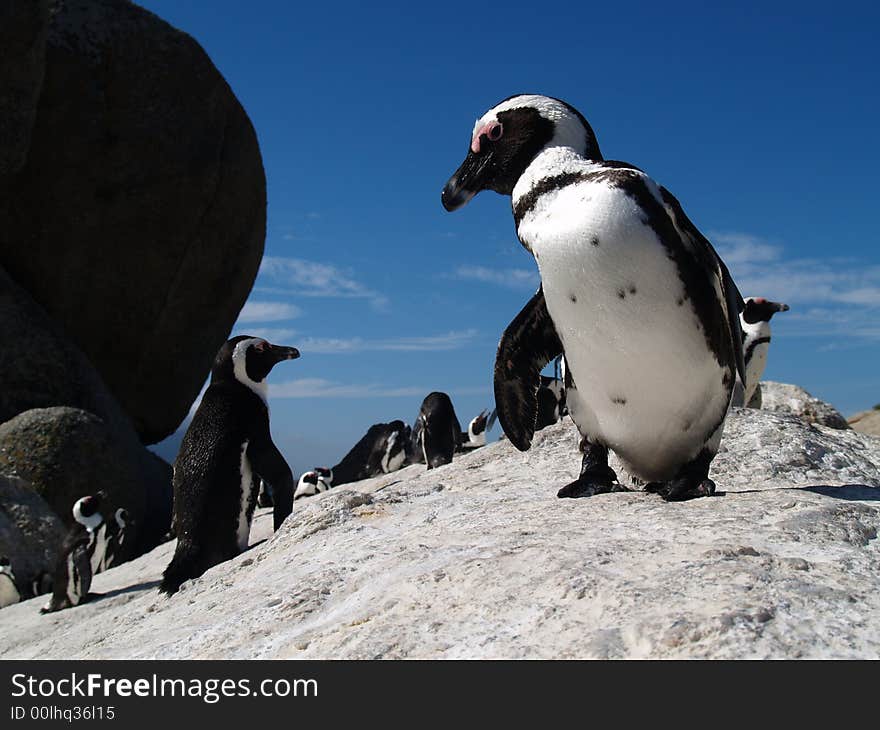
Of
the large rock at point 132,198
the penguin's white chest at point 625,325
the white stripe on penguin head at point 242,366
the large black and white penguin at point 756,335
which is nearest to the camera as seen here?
the penguin's white chest at point 625,325

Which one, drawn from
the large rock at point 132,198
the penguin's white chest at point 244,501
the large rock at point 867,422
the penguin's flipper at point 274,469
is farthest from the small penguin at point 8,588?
the large rock at point 867,422

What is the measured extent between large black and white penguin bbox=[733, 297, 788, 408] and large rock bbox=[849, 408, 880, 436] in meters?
4.06

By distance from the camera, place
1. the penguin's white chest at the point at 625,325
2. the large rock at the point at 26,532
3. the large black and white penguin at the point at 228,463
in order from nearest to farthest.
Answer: the penguin's white chest at the point at 625,325 → the large black and white penguin at the point at 228,463 → the large rock at the point at 26,532

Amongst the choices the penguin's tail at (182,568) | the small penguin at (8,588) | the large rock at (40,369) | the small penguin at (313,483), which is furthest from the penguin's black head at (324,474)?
the penguin's tail at (182,568)

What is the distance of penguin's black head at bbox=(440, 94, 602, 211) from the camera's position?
→ 9.89 feet

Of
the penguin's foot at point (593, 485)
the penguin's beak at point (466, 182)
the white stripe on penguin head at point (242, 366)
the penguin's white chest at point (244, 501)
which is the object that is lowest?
the penguin's foot at point (593, 485)

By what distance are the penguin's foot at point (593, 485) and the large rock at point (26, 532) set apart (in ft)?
17.6

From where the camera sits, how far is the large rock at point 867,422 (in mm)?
10930

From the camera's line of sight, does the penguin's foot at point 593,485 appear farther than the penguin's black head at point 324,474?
No

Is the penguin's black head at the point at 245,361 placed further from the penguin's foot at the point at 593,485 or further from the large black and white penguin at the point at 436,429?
the large black and white penguin at the point at 436,429

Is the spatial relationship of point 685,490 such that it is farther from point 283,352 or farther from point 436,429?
point 436,429

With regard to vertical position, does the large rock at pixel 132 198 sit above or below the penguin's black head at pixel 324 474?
above

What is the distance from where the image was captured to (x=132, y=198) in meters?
13.4

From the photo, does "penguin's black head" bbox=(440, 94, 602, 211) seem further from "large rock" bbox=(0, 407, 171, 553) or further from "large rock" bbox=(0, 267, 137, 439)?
"large rock" bbox=(0, 267, 137, 439)
